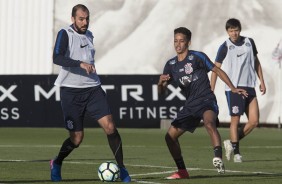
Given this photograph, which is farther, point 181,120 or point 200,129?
point 200,129

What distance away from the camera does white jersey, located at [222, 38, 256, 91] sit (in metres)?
18.1

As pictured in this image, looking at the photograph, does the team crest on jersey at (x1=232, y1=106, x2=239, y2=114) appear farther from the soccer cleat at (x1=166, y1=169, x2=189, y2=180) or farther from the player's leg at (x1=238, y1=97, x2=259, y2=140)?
the soccer cleat at (x1=166, y1=169, x2=189, y2=180)

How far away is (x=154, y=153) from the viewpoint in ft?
63.9

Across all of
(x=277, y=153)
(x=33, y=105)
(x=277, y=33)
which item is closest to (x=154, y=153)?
(x=277, y=153)

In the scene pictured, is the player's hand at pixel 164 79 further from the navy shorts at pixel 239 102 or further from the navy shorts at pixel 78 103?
the navy shorts at pixel 239 102

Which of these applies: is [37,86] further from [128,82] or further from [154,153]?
[154,153]

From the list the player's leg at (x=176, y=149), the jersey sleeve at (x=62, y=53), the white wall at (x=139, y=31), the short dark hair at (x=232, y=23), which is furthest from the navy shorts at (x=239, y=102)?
the white wall at (x=139, y=31)

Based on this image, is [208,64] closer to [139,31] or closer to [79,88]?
[79,88]

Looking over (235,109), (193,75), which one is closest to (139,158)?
(235,109)

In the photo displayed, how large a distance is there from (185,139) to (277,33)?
35.6ft

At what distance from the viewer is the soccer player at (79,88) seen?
13.4 m

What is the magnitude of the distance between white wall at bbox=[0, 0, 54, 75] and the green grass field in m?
9.08

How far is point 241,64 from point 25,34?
19.8 m

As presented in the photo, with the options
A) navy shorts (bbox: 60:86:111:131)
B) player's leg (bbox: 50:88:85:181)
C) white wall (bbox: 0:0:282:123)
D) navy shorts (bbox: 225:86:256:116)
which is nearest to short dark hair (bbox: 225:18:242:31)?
navy shorts (bbox: 225:86:256:116)
